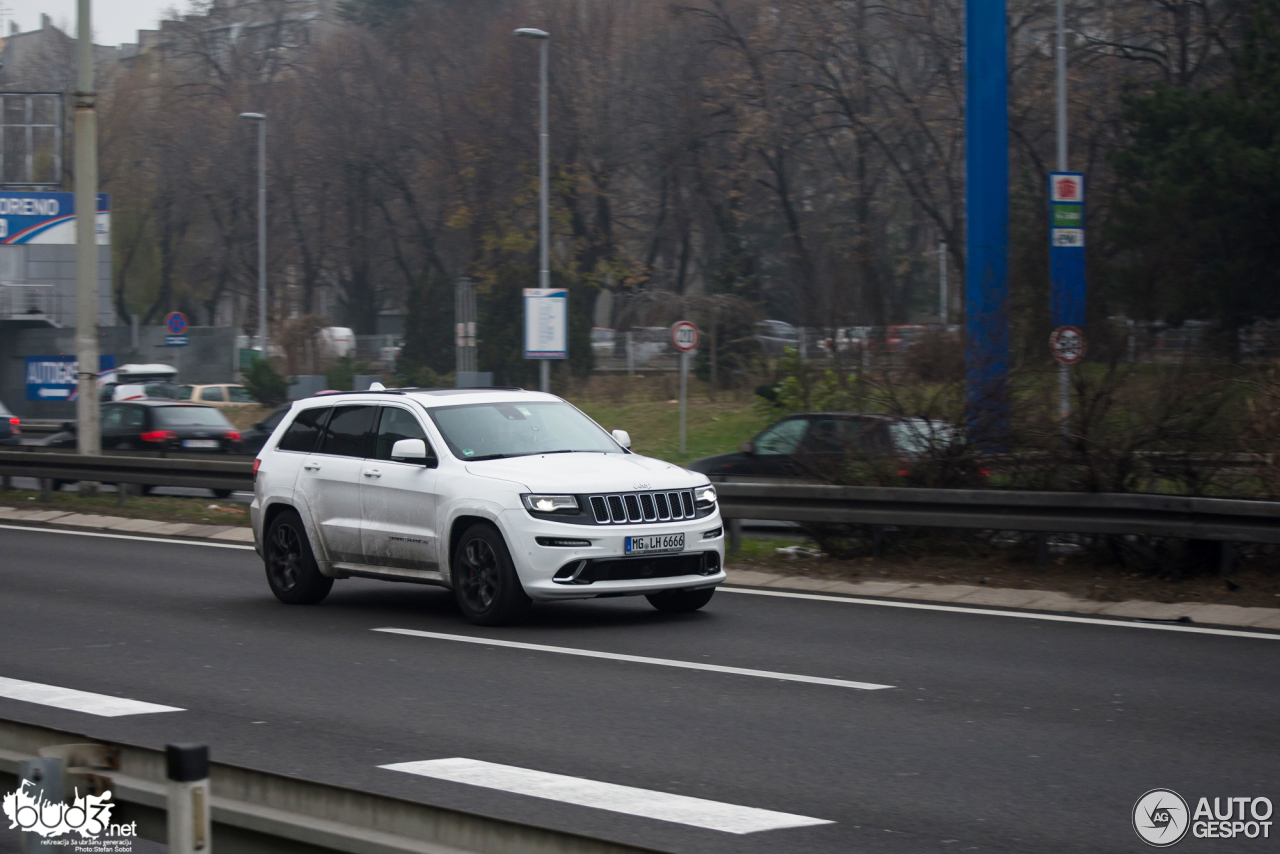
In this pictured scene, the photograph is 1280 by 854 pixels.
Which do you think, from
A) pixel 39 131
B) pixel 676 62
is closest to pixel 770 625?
pixel 676 62

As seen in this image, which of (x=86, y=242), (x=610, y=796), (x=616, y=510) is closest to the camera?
(x=610, y=796)

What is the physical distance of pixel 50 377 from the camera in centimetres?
3588

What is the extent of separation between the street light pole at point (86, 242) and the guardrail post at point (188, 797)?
1916cm

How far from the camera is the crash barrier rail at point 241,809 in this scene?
3.07 m

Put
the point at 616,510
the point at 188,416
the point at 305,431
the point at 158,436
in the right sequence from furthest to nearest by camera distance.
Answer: the point at 188,416 < the point at 158,436 < the point at 305,431 < the point at 616,510

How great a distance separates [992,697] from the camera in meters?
8.02

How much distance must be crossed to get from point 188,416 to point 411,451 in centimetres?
1705

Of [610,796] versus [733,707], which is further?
[733,707]

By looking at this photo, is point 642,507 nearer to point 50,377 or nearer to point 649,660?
point 649,660

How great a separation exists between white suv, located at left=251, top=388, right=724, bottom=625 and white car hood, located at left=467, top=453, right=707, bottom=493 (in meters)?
0.01

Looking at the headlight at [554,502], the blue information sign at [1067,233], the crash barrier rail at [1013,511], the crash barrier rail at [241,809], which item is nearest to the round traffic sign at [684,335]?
the blue information sign at [1067,233]

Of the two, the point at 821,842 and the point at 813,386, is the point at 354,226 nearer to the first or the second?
the point at 813,386

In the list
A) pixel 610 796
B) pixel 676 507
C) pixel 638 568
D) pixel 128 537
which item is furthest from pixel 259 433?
pixel 610 796

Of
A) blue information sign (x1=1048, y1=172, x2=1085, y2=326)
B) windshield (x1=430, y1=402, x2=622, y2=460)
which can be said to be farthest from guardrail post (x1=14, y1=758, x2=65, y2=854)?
blue information sign (x1=1048, y1=172, x2=1085, y2=326)
